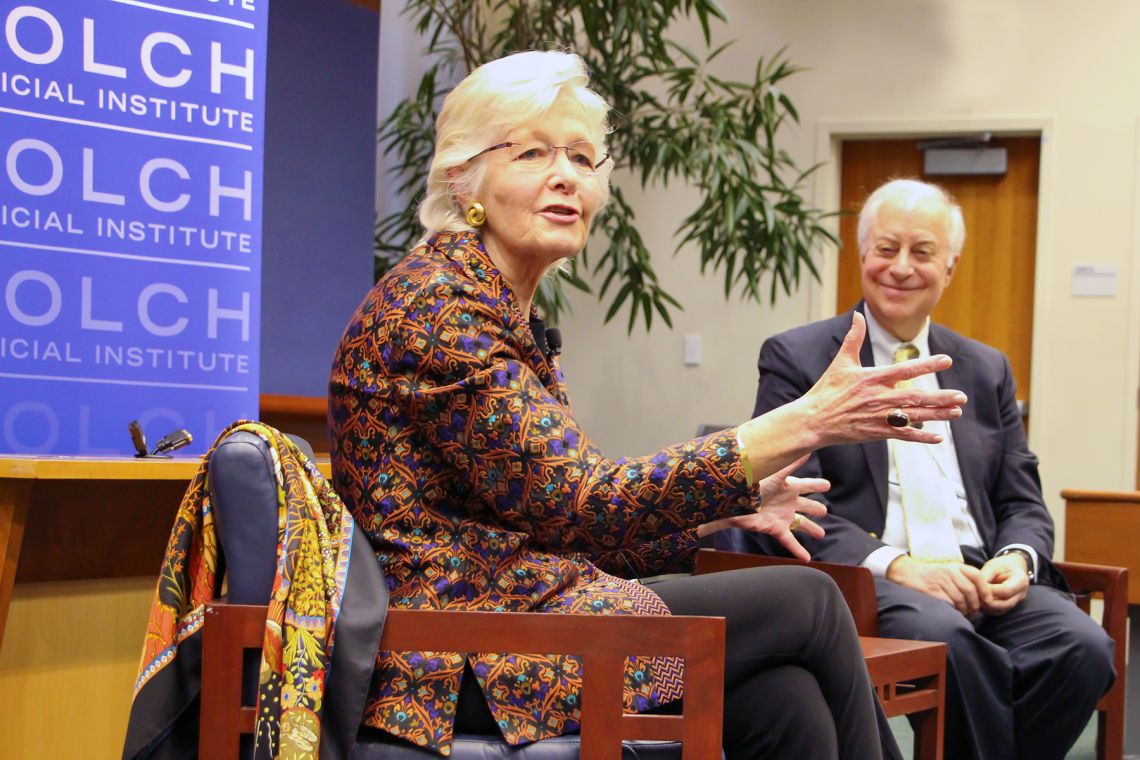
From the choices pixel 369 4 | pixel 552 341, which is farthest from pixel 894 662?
pixel 369 4

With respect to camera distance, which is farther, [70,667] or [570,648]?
[70,667]

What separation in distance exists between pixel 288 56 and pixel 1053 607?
3.11m

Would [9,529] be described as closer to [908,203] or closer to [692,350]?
[908,203]

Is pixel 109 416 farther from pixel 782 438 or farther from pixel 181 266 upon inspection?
pixel 782 438

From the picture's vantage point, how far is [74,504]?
177cm

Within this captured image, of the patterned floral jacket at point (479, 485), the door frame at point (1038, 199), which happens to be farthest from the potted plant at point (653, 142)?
the patterned floral jacket at point (479, 485)

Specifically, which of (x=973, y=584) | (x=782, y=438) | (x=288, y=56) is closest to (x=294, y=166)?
(x=288, y=56)

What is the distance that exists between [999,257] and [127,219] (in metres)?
4.43

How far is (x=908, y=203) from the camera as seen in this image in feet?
7.56

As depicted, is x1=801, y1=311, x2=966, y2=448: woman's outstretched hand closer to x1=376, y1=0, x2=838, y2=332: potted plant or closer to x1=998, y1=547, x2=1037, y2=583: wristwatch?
x1=998, y1=547, x2=1037, y2=583: wristwatch

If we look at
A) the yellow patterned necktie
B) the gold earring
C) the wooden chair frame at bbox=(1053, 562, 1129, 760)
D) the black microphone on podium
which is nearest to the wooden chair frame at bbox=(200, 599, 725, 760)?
the gold earring

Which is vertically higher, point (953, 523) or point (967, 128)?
point (967, 128)

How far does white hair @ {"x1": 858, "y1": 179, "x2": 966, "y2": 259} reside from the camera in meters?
2.31

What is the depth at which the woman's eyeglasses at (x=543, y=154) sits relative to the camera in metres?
1.38
